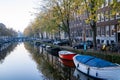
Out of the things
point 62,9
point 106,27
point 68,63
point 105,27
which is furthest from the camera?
point 105,27

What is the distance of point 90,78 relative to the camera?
3045 centimetres

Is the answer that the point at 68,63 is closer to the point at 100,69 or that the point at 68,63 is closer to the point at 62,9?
the point at 100,69

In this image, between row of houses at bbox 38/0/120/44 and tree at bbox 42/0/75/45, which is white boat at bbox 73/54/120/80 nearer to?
row of houses at bbox 38/0/120/44

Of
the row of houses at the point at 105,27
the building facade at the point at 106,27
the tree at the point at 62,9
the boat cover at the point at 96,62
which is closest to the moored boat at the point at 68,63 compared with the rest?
the boat cover at the point at 96,62

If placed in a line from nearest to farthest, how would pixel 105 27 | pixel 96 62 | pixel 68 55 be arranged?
pixel 96 62, pixel 68 55, pixel 105 27

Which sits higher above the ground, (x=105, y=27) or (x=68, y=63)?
(x=105, y=27)

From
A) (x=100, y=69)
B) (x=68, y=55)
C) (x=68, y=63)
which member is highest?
(x=100, y=69)

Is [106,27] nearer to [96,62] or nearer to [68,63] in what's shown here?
[68,63]

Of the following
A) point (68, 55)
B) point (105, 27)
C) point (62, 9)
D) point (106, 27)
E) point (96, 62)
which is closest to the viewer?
point (96, 62)

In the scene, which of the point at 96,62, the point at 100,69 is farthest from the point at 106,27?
the point at 100,69

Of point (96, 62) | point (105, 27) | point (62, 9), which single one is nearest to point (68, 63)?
point (96, 62)

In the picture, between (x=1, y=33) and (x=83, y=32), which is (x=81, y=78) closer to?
(x=83, y=32)

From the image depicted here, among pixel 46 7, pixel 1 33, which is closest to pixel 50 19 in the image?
pixel 46 7

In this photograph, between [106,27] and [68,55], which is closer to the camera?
[68,55]
